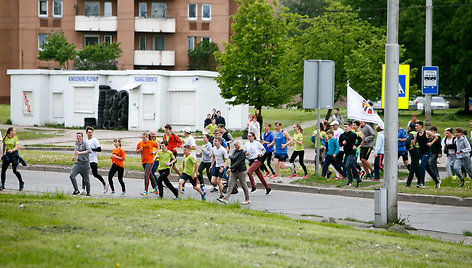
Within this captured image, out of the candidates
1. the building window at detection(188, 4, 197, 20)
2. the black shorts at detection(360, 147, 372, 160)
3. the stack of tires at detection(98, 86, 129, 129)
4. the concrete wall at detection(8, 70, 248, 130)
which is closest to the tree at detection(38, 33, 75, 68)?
the building window at detection(188, 4, 197, 20)

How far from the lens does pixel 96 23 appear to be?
66.4m

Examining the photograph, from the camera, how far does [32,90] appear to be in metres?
46.5

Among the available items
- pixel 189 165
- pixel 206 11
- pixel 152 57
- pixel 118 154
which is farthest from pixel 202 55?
pixel 189 165

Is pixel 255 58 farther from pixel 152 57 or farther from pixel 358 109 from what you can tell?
pixel 152 57

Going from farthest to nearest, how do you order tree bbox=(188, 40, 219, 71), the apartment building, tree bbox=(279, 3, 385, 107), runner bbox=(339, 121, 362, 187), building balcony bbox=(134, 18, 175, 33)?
the apartment building → building balcony bbox=(134, 18, 175, 33) → tree bbox=(188, 40, 219, 71) → tree bbox=(279, 3, 385, 107) → runner bbox=(339, 121, 362, 187)

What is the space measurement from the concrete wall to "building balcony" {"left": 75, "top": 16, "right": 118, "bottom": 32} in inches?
777

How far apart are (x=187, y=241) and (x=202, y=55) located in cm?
5759

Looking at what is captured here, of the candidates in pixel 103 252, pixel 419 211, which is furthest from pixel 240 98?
pixel 103 252

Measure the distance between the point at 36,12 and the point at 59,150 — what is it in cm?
3777

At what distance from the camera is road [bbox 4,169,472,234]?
1405 cm

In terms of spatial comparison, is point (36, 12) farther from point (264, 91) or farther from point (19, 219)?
point (19, 219)

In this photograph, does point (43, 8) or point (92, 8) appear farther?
point (92, 8)

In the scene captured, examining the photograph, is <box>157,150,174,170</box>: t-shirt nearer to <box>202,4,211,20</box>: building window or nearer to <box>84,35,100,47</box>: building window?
<box>202,4,211,20</box>: building window

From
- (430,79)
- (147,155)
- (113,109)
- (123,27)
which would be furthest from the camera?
(123,27)
